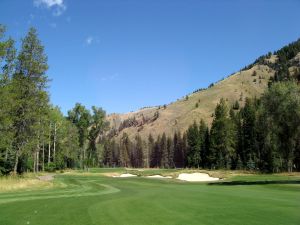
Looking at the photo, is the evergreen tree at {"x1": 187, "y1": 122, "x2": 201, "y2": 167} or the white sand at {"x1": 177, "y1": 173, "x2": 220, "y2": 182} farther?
the evergreen tree at {"x1": 187, "y1": 122, "x2": 201, "y2": 167}

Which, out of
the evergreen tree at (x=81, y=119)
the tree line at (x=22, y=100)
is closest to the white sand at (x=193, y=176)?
the tree line at (x=22, y=100)

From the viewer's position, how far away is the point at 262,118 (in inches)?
1671

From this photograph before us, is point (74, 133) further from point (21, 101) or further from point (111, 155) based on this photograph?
point (111, 155)

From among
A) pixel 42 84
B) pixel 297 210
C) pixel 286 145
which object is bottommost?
pixel 297 210

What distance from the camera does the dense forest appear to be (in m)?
40.8

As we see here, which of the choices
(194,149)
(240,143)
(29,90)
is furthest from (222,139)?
(29,90)

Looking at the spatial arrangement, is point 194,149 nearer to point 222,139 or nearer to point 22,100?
point 222,139

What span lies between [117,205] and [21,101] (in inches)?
1072

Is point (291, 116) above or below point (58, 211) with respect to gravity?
above

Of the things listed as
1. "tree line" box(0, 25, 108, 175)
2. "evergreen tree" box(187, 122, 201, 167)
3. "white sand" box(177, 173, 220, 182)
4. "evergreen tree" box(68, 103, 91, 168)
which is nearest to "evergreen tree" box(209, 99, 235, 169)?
"evergreen tree" box(187, 122, 201, 167)

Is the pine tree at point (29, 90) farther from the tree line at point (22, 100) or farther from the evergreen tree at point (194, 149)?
the evergreen tree at point (194, 149)

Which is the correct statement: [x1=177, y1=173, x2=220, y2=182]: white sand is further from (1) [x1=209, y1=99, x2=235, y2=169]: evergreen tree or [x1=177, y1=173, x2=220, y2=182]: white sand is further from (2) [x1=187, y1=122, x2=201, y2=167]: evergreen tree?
(2) [x1=187, y1=122, x2=201, y2=167]: evergreen tree

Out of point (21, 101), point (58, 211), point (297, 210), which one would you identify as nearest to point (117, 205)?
point (58, 211)

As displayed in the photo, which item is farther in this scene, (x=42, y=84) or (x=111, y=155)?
(x=111, y=155)
